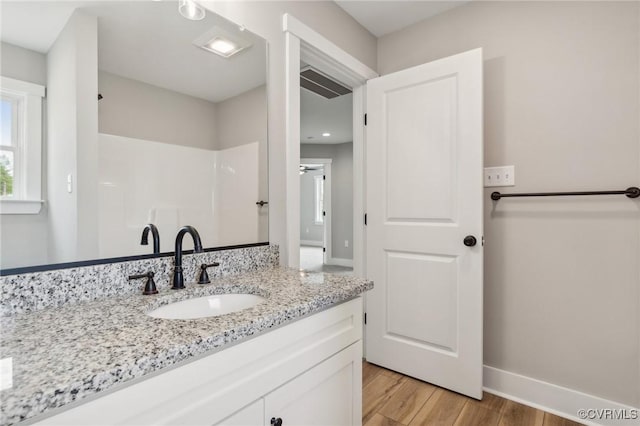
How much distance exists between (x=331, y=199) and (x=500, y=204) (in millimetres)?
4688

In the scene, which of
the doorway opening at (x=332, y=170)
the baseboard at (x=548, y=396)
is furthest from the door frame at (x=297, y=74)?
the doorway opening at (x=332, y=170)

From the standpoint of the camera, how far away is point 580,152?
170 cm

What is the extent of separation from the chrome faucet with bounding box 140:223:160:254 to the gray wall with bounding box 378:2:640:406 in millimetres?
1824

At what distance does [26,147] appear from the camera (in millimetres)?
917

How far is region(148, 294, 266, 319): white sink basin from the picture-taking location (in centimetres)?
107

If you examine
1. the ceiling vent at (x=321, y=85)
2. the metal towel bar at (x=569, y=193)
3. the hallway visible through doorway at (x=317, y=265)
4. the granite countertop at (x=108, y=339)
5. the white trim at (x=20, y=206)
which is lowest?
the hallway visible through doorway at (x=317, y=265)

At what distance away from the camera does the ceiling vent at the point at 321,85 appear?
2.92 meters

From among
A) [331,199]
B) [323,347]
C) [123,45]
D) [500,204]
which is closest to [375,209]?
[500,204]

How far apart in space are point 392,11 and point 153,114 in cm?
170

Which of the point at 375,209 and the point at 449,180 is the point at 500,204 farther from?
the point at 375,209

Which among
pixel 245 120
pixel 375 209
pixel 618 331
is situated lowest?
pixel 618 331

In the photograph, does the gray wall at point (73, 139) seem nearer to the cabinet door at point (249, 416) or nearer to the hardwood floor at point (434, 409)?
the cabinet door at point (249, 416)

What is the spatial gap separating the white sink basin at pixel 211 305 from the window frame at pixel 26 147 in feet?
1.61

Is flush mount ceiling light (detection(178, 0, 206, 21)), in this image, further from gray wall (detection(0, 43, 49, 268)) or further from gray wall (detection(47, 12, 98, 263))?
gray wall (detection(0, 43, 49, 268))
